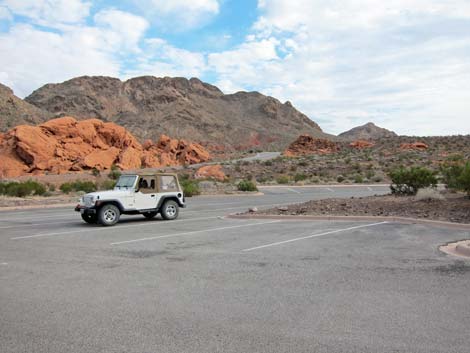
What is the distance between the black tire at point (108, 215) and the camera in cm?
1470

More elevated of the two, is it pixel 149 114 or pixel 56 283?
pixel 149 114

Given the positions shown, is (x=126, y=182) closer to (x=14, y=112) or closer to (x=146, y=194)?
(x=146, y=194)

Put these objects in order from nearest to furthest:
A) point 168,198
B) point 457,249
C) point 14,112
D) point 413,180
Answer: point 457,249, point 168,198, point 413,180, point 14,112

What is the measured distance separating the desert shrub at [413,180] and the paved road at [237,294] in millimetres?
9340

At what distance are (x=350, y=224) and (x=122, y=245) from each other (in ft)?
21.7

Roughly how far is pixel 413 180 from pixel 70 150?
44126mm

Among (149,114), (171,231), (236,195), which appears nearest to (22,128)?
(236,195)

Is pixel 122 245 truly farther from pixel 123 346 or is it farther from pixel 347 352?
pixel 347 352

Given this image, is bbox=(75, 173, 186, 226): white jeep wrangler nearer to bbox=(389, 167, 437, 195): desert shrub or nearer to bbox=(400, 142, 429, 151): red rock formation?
bbox=(389, 167, 437, 195): desert shrub

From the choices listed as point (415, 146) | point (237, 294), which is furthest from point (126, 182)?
point (415, 146)

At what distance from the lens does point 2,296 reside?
6.52 metres

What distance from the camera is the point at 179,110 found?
12325 cm

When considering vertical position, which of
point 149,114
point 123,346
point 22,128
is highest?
point 149,114

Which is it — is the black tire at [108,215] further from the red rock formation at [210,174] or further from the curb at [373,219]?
the red rock formation at [210,174]
